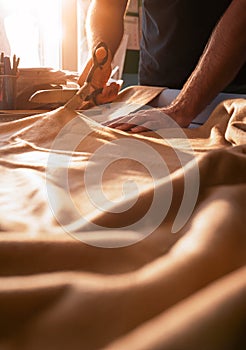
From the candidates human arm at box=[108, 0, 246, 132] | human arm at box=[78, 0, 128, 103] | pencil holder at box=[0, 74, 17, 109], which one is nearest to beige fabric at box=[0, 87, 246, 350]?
human arm at box=[108, 0, 246, 132]

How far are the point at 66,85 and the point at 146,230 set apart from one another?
1626mm

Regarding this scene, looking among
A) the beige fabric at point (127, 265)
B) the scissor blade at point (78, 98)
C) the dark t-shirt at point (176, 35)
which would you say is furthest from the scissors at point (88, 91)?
the beige fabric at point (127, 265)

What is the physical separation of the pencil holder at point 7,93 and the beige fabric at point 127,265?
3.92 ft

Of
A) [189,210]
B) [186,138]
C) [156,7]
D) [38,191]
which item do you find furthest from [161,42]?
[189,210]

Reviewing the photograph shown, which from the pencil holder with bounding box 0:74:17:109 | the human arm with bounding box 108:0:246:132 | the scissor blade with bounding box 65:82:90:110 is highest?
the human arm with bounding box 108:0:246:132

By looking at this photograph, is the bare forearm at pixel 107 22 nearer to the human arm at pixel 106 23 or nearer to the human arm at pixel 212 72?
the human arm at pixel 106 23

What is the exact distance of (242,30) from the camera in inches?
41.6

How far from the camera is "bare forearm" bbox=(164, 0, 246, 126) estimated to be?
1074mm

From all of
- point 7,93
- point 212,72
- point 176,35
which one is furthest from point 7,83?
point 212,72

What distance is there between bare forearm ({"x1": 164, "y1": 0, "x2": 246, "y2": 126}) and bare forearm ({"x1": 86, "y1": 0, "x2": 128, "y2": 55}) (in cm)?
94

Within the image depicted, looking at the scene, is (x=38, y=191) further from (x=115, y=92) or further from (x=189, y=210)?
(x=115, y=92)

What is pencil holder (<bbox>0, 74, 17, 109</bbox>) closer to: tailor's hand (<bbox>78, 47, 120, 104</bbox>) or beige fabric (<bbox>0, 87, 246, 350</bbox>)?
tailor's hand (<bbox>78, 47, 120, 104</bbox>)

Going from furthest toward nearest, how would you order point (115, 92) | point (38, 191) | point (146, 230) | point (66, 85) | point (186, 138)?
point (66, 85) < point (115, 92) < point (186, 138) < point (38, 191) < point (146, 230)

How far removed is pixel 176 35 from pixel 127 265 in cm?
154
